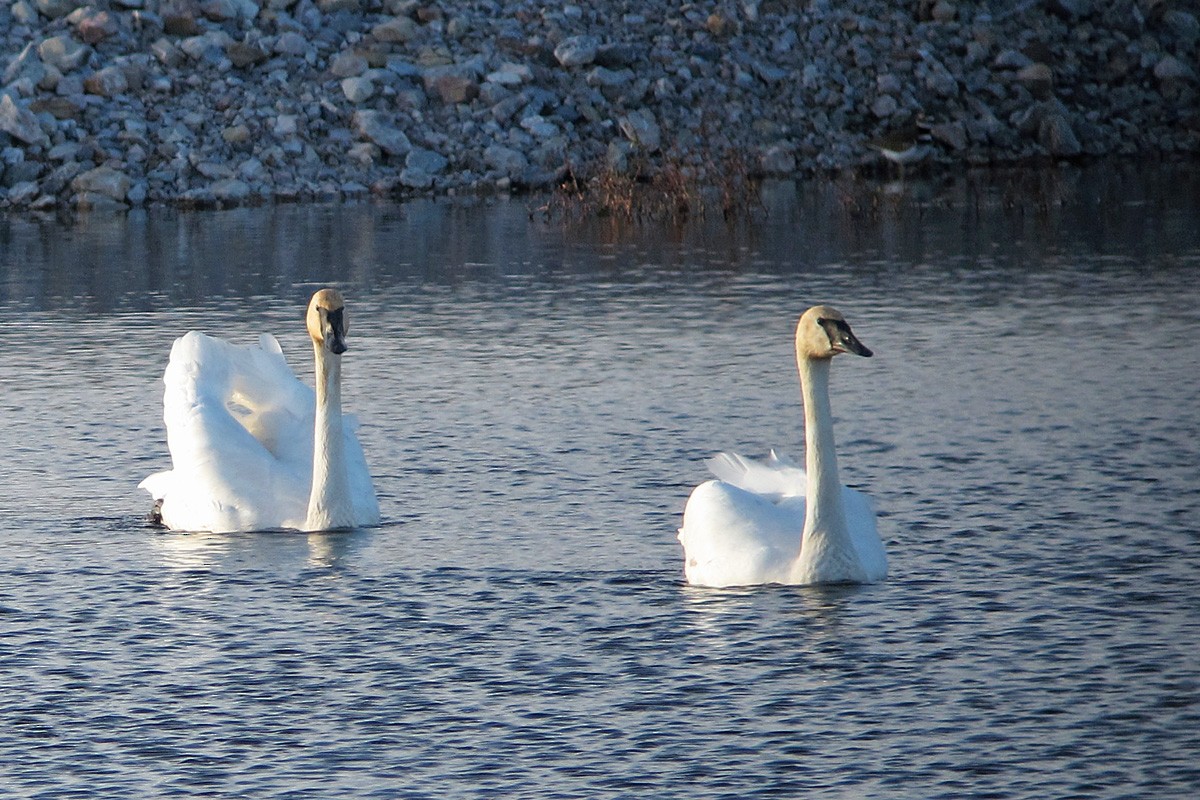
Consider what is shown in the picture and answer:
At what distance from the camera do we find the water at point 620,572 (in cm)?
657

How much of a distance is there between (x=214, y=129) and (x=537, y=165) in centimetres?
435

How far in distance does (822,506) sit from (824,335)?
648 millimetres

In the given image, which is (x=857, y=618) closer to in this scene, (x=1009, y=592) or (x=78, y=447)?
(x=1009, y=592)

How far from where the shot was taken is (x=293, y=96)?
30.7 m

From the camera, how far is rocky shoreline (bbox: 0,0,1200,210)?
29.1 meters

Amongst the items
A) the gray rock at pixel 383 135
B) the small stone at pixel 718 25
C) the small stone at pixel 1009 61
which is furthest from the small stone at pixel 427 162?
the small stone at pixel 1009 61

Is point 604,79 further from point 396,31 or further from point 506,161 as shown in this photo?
point 396,31

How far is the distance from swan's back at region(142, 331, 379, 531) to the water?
0.56ft

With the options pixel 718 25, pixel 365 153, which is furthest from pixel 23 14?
pixel 718 25

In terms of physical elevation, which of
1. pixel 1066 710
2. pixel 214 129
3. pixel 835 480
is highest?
pixel 214 129

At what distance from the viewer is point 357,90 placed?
99.7 feet

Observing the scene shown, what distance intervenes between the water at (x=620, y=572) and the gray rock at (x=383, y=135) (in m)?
12.1

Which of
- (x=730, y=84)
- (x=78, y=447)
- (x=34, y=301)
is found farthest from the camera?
(x=730, y=84)

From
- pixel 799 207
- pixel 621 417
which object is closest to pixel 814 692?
pixel 621 417
